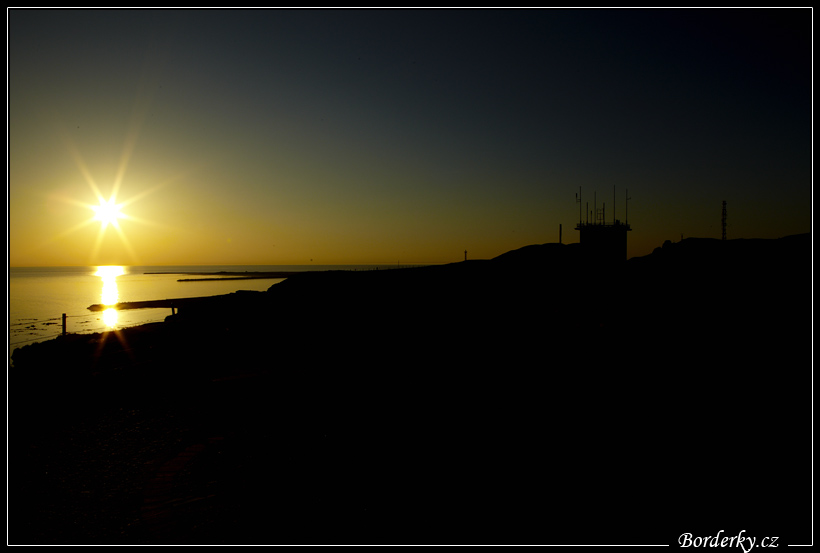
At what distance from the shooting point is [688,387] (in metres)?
9.06

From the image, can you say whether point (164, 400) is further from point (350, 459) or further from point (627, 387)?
point (627, 387)

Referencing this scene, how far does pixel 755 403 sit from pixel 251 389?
1108cm

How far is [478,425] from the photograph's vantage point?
8.61m

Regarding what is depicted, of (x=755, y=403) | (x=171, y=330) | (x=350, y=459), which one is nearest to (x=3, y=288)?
(x=350, y=459)

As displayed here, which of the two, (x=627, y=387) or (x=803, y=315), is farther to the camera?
(x=803, y=315)

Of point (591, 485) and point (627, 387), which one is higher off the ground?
point (627, 387)

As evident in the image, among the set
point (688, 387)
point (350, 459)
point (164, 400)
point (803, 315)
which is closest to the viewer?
point (350, 459)

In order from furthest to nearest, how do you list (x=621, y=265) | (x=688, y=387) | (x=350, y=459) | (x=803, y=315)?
(x=621, y=265) < (x=803, y=315) < (x=688, y=387) < (x=350, y=459)

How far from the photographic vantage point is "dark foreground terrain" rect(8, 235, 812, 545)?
19.6 feet

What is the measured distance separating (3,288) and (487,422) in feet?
24.8

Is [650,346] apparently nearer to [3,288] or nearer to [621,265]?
[621,265]

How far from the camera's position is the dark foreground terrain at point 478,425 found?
5.98 meters

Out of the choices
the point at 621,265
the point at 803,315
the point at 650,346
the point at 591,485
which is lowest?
the point at 591,485

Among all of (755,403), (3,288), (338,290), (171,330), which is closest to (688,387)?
(755,403)
